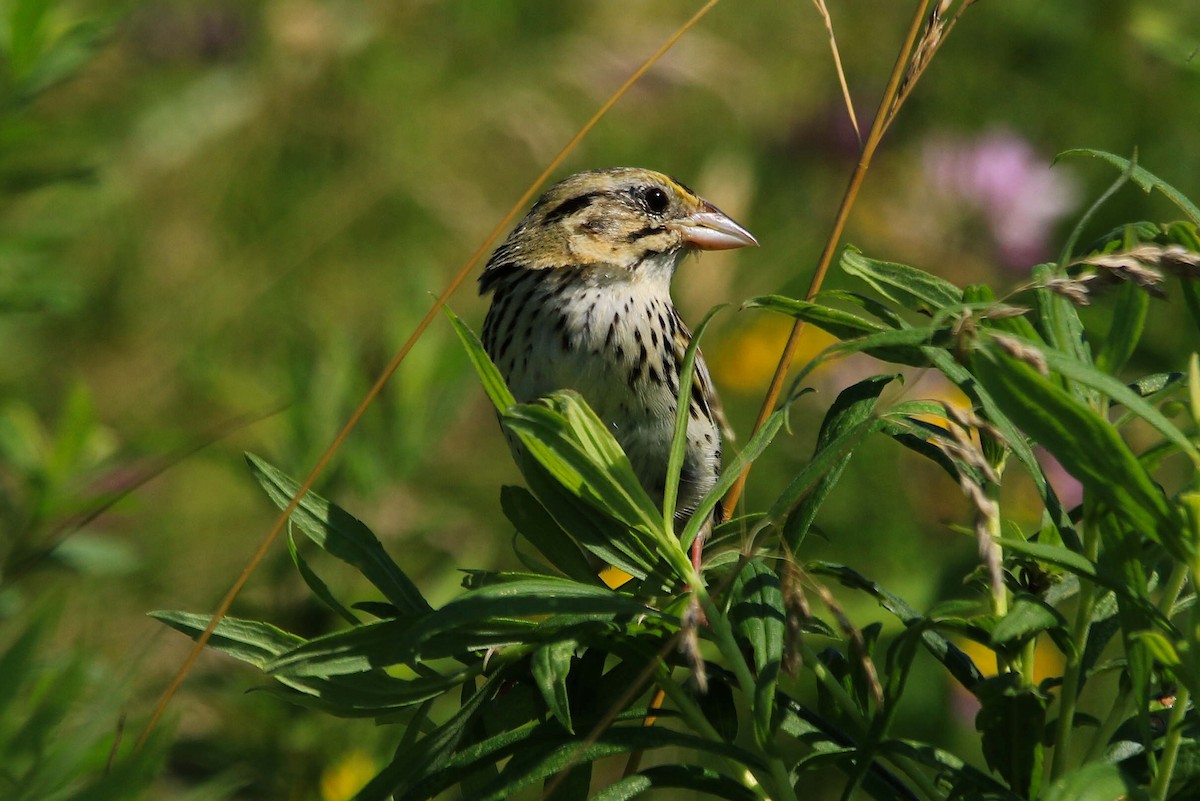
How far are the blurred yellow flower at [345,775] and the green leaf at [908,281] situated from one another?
4.80 feet

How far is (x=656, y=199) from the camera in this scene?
2.79 meters

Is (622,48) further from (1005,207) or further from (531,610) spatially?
(531,610)

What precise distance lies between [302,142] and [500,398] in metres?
3.56

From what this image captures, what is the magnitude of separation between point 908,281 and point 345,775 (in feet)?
5.10

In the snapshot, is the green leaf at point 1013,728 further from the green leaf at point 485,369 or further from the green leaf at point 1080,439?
the green leaf at point 485,369

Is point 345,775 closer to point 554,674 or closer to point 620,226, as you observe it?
point 620,226

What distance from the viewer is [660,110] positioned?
5305 mm

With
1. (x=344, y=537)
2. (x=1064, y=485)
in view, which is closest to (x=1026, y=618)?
(x=344, y=537)

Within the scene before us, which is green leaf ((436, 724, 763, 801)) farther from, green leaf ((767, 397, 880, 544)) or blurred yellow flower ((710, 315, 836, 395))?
blurred yellow flower ((710, 315, 836, 395))

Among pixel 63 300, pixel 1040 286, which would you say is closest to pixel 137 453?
pixel 63 300

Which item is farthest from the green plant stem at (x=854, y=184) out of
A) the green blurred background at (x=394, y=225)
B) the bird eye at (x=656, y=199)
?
the bird eye at (x=656, y=199)

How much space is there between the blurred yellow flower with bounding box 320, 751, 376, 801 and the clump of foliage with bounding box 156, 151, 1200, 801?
45.8 inches

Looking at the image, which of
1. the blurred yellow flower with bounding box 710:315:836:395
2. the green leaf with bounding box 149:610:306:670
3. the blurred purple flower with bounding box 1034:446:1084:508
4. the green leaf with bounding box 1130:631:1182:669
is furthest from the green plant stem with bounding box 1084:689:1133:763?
the blurred yellow flower with bounding box 710:315:836:395

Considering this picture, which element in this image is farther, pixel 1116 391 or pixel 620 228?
pixel 620 228
